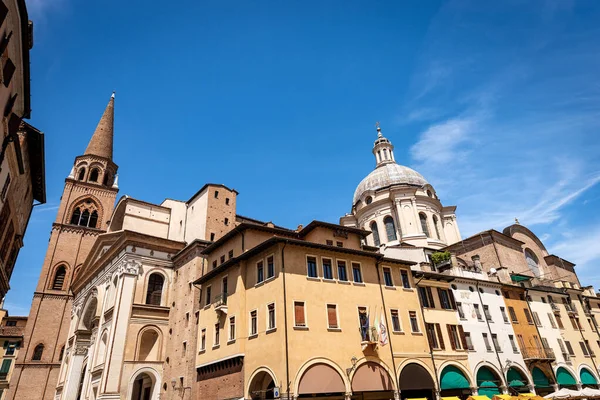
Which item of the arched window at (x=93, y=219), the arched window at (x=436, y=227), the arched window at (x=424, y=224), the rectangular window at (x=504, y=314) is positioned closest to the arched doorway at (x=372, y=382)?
the rectangular window at (x=504, y=314)

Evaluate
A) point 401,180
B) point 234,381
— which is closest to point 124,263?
point 234,381

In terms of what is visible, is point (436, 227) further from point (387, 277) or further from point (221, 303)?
point (221, 303)

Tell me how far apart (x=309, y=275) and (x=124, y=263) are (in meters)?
19.3

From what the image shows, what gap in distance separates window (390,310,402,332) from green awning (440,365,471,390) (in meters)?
4.49

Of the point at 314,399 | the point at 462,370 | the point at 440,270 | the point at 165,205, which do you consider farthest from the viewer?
the point at 165,205

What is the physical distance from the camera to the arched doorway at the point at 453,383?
85.9 feet

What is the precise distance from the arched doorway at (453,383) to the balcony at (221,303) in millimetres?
15083

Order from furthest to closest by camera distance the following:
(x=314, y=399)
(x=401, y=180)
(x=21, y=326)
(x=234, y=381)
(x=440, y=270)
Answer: (x=21, y=326) → (x=401, y=180) → (x=440, y=270) → (x=234, y=381) → (x=314, y=399)

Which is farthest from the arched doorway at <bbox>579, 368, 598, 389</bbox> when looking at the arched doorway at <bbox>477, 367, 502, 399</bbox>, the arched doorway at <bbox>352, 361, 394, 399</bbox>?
the arched doorway at <bbox>352, 361, 394, 399</bbox>

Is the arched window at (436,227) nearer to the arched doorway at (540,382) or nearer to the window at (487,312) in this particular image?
the window at (487,312)

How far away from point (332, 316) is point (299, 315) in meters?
2.28

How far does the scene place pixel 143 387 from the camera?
34438 millimetres

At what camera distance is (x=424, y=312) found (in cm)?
2794

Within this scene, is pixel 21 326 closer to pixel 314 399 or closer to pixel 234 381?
pixel 234 381
